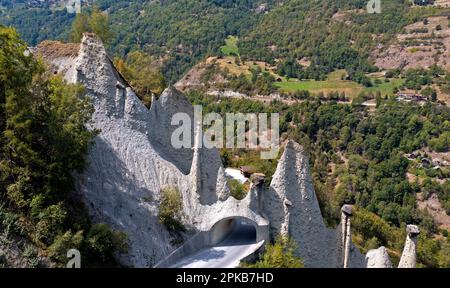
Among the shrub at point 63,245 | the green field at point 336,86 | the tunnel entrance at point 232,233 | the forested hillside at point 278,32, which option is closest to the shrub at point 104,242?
the shrub at point 63,245

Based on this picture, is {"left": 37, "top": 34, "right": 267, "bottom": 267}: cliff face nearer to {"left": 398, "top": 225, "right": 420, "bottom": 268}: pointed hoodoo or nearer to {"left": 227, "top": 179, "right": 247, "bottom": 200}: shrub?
{"left": 227, "top": 179, "right": 247, "bottom": 200}: shrub

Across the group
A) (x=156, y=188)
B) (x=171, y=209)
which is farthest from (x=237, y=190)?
(x=171, y=209)

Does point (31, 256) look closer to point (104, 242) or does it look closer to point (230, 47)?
point (104, 242)

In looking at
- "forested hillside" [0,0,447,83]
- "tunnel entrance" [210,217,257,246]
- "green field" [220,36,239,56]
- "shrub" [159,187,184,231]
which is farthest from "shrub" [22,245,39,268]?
"green field" [220,36,239,56]

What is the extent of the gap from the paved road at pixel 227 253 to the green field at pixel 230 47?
137281mm

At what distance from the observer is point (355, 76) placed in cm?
13800

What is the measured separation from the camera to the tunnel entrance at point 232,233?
27422 millimetres

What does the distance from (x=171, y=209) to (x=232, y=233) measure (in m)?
4.12

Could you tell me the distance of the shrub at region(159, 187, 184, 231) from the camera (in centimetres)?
2655

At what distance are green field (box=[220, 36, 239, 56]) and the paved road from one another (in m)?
137

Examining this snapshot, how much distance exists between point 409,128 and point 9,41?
287 ft

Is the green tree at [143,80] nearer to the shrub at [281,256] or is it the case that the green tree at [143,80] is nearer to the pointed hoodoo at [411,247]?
the shrub at [281,256]
